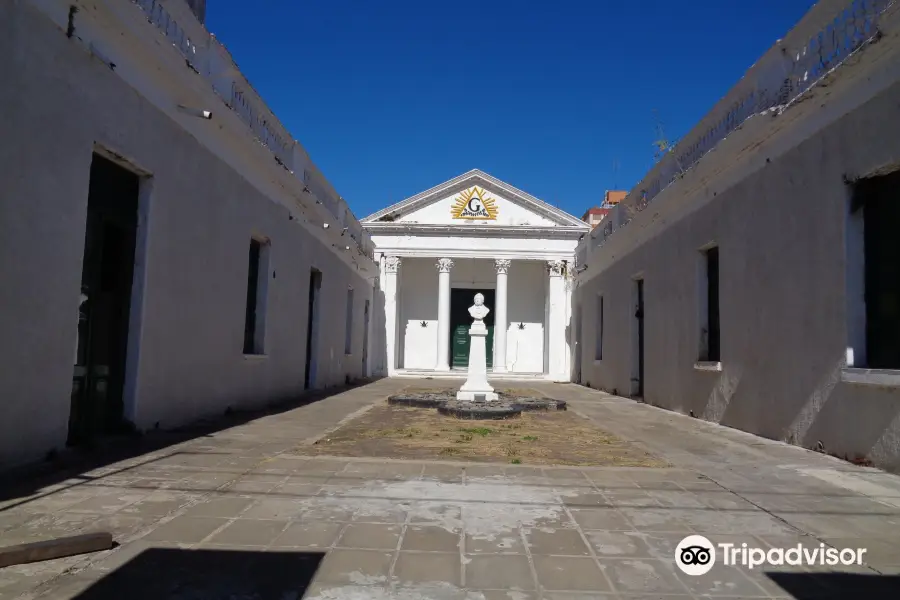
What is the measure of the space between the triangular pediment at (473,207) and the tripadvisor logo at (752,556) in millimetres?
21177

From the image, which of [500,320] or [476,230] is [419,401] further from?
[476,230]

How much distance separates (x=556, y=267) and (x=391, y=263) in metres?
6.21

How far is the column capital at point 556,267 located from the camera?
2384 cm

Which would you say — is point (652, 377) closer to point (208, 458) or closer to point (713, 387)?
point (713, 387)

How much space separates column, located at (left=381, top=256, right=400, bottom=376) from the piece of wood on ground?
66.3 feet

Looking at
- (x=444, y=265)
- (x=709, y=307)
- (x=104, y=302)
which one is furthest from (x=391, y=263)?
(x=104, y=302)

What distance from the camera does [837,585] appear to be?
9.41 feet

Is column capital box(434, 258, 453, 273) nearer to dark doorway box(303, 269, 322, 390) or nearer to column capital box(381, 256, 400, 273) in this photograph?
column capital box(381, 256, 400, 273)

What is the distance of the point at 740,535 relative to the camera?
3.55 metres

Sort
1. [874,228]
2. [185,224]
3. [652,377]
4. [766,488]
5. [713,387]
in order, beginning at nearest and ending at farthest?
[766,488], [874,228], [185,224], [713,387], [652,377]

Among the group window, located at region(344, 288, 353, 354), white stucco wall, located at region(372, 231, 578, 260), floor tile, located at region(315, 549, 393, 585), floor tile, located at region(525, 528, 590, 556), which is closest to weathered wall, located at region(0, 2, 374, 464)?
floor tile, located at region(315, 549, 393, 585)

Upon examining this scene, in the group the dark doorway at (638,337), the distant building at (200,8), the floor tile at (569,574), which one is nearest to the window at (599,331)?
the dark doorway at (638,337)

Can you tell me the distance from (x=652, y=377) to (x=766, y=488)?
7603 mm

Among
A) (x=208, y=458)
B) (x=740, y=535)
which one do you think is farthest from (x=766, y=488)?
(x=208, y=458)
